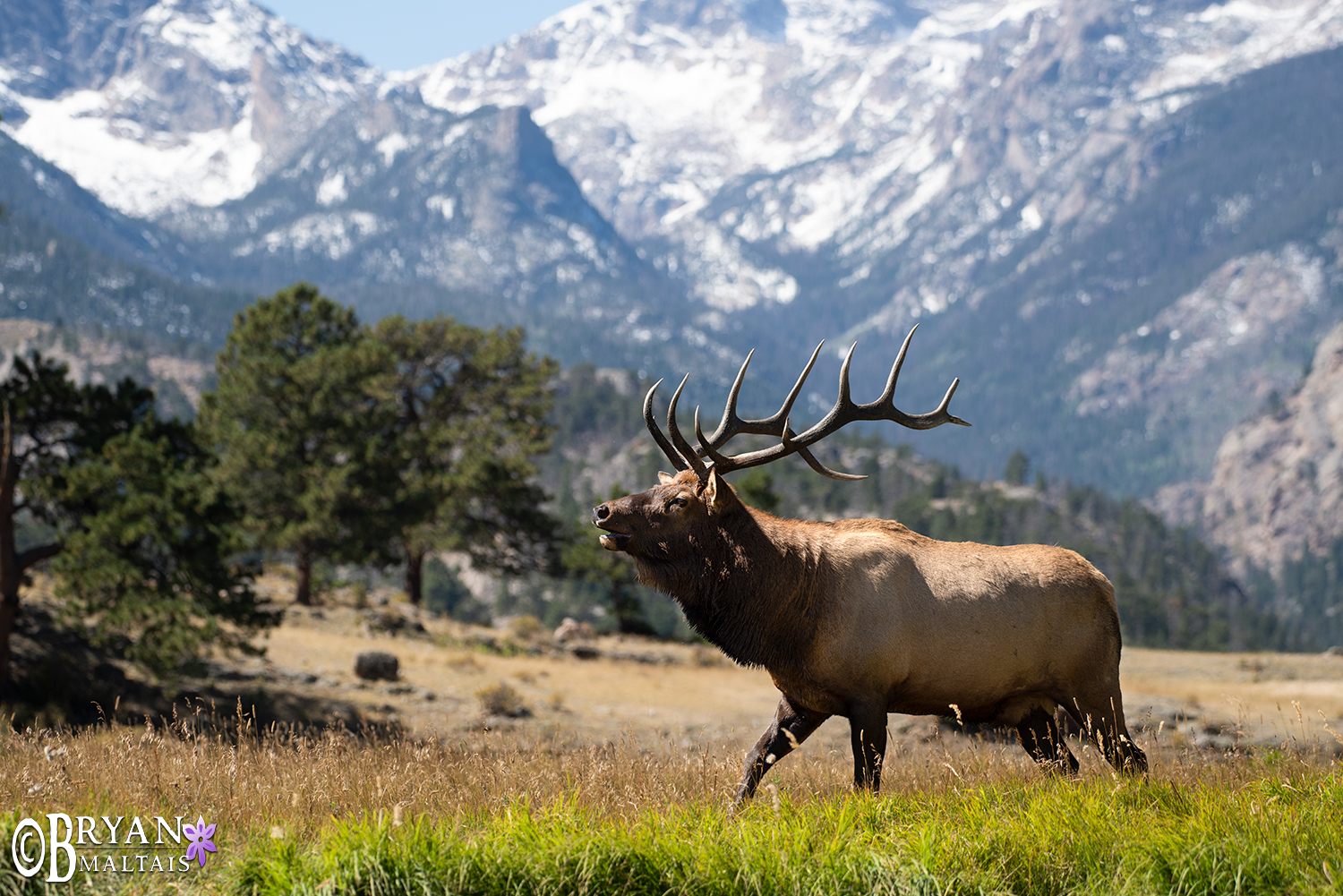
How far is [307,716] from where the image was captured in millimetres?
21062

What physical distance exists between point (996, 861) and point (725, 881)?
4.41 feet

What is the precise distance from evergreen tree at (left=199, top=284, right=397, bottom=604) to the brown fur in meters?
26.8

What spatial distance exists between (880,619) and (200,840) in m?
4.28

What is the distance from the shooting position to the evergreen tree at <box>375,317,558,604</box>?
39719 millimetres

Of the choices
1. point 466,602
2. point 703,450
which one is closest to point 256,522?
point 703,450

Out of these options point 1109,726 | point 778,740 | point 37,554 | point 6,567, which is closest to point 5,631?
point 6,567

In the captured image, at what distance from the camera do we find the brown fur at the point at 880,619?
24.6 feet

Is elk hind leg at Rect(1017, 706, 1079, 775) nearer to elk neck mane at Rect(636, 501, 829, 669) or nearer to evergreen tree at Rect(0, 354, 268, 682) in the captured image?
elk neck mane at Rect(636, 501, 829, 669)

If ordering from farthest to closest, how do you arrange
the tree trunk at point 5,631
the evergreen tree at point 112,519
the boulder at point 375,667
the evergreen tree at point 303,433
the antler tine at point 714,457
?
the evergreen tree at point 303,433, the boulder at point 375,667, the evergreen tree at point 112,519, the tree trunk at point 5,631, the antler tine at point 714,457

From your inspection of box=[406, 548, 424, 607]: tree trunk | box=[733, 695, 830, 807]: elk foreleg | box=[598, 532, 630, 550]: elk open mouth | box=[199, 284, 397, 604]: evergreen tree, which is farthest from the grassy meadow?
box=[406, 548, 424, 607]: tree trunk

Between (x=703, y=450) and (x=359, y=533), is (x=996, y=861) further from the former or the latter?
(x=359, y=533)

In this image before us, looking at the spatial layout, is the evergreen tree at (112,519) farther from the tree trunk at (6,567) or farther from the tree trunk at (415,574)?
the tree trunk at (415,574)

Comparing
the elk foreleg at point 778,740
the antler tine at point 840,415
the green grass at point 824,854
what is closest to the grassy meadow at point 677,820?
the green grass at point 824,854

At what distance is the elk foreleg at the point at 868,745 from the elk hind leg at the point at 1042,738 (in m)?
1.27
